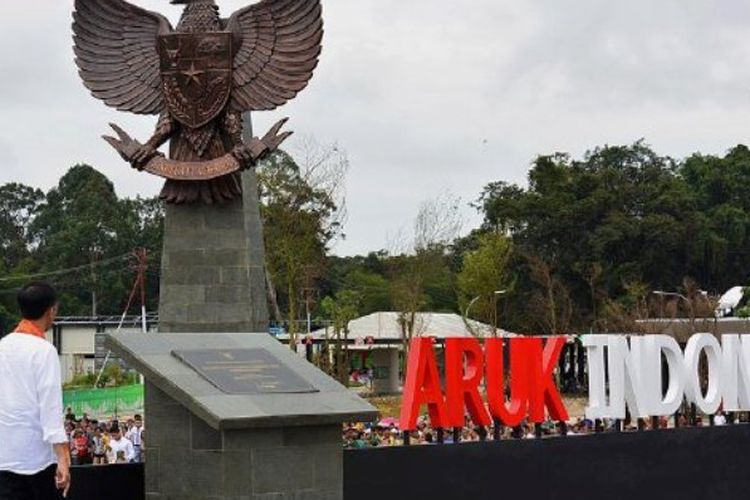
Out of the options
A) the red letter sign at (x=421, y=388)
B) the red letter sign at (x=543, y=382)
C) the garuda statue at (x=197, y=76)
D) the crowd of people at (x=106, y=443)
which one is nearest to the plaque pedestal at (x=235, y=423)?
the red letter sign at (x=421, y=388)

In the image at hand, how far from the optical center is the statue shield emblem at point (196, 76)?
1673 centimetres

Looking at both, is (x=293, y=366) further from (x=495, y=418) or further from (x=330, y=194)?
(x=330, y=194)

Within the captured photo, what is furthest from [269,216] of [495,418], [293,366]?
[293,366]

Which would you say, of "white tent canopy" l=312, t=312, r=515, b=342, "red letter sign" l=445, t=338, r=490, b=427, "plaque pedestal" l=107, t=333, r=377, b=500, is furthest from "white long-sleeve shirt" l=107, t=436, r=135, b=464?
"white tent canopy" l=312, t=312, r=515, b=342

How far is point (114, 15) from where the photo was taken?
56.2 feet

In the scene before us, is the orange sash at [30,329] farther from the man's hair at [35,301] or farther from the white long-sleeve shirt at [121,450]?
the white long-sleeve shirt at [121,450]

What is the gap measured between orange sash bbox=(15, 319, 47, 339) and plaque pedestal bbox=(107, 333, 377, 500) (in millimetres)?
2504

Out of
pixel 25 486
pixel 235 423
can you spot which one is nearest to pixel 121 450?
pixel 235 423

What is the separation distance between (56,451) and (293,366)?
4.01 m

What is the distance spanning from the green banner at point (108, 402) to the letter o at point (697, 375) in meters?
20.7

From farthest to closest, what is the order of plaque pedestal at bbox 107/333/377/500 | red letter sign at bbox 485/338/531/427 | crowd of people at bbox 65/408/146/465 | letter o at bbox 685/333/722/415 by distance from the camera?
crowd of people at bbox 65/408/146/465 → letter o at bbox 685/333/722/415 → red letter sign at bbox 485/338/531/427 → plaque pedestal at bbox 107/333/377/500

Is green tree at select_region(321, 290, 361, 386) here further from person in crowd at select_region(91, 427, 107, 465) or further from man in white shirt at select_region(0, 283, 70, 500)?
man in white shirt at select_region(0, 283, 70, 500)

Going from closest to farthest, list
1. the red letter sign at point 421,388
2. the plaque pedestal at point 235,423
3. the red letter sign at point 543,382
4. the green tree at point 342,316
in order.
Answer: the plaque pedestal at point 235,423
the red letter sign at point 421,388
the red letter sign at point 543,382
the green tree at point 342,316

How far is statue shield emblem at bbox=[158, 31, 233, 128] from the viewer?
54.9ft
